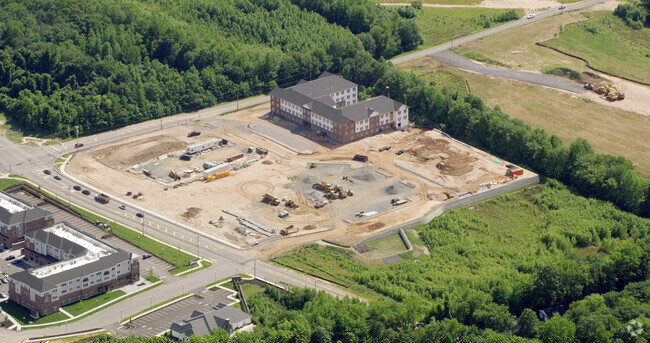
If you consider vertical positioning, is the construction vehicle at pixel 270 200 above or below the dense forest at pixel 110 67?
below

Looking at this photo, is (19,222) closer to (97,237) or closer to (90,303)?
(97,237)

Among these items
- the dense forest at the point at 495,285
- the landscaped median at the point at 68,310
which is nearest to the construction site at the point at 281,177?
the dense forest at the point at 495,285

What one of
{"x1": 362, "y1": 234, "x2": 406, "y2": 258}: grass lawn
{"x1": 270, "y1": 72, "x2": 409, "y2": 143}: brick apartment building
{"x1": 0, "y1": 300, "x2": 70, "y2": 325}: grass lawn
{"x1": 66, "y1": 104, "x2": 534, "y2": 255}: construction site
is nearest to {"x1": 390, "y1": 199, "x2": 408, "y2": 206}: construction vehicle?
{"x1": 66, "y1": 104, "x2": 534, "y2": 255}: construction site

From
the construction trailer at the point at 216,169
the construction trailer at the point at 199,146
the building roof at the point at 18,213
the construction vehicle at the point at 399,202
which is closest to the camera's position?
the building roof at the point at 18,213

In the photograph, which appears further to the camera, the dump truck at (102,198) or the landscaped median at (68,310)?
the dump truck at (102,198)

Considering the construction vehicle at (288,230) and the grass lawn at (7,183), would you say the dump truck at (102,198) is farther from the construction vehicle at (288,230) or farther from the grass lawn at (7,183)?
the construction vehicle at (288,230)

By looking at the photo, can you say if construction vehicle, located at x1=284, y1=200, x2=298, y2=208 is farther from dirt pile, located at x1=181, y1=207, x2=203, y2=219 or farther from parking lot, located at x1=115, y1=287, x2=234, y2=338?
parking lot, located at x1=115, y1=287, x2=234, y2=338
